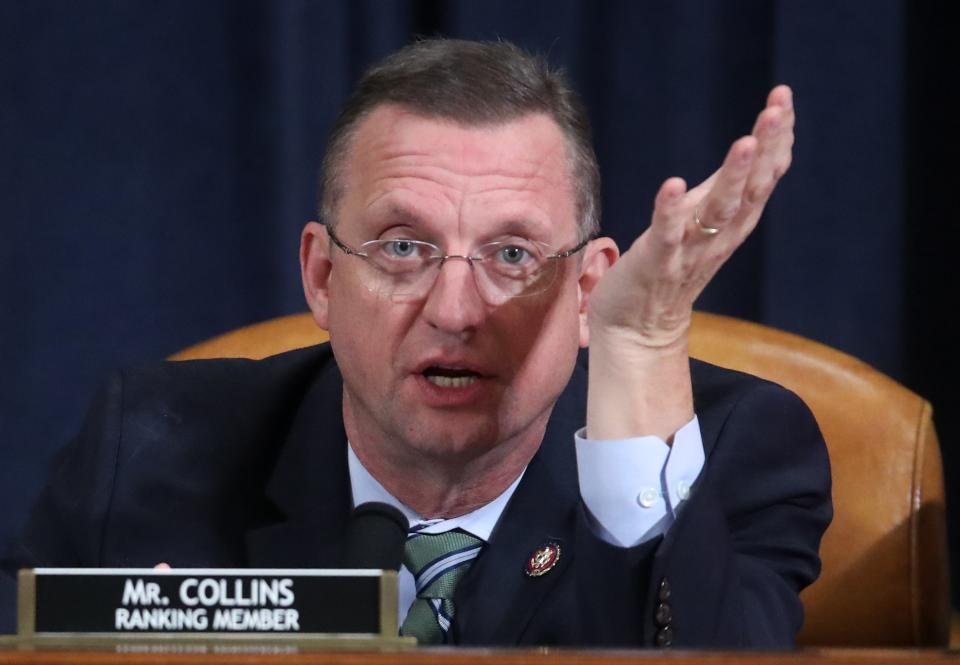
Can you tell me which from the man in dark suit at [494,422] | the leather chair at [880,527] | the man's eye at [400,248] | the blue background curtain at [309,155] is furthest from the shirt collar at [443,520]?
the blue background curtain at [309,155]

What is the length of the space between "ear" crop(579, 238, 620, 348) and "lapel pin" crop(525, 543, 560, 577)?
218mm

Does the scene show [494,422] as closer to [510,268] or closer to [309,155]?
[510,268]

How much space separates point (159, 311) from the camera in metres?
2.50

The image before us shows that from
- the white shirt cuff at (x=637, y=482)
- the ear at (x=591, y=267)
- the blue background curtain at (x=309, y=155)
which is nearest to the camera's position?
the white shirt cuff at (x=637, y=482)

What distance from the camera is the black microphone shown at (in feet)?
3.89

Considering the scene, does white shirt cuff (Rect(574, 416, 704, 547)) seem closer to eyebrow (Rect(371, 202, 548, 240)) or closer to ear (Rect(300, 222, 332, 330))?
eyebrow (Rect(371, 202, 548, 240))

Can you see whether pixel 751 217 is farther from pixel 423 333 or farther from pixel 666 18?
pixel 666 18

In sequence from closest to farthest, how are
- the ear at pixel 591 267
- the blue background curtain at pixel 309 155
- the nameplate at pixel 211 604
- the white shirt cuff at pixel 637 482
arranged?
the nameplate at pixel 211 604 → the white shirt cuff at pixel 637 482 → the ear at pixel 591 267 → the blue background curtain at pixel 309 155

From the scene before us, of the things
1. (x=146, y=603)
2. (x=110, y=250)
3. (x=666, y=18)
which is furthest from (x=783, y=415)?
(x=110, y=250)

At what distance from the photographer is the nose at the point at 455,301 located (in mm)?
1330

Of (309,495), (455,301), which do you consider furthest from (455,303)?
(309,495)

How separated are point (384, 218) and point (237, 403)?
1.27 feet

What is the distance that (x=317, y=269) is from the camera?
156 centimetres

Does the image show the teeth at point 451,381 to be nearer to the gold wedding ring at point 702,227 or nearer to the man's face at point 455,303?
the man's face at point 455,303
